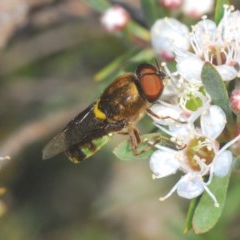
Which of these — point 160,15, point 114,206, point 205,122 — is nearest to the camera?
point 205,122

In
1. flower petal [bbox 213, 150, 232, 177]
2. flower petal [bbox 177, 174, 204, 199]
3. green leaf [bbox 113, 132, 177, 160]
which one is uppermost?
green leaf [bbox 113, 132, 177, 160]

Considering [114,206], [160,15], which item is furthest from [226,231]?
[160,15]

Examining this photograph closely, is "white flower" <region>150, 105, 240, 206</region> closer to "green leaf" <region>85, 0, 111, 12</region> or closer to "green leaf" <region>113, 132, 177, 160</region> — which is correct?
"green leaf" <region>113, 132, 177, 160</region>

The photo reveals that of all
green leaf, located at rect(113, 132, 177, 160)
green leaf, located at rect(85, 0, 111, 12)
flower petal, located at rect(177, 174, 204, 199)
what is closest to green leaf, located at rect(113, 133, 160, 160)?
green leaf, located at rect(113, 132, 177, 160)

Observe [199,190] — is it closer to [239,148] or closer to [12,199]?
[239,148]

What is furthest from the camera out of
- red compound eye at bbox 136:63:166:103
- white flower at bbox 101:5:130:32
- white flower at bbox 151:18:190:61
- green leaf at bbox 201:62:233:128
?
white flower at bbox 101:5:130:32

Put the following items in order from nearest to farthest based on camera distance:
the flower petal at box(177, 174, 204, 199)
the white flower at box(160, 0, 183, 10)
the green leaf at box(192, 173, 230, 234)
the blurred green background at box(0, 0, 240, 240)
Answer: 1. the green leaf at box(192, 173, 230, 234)
2. the flower petal at box(177, 174, 204, 199)
3. the white flower at box(160, 0, 183, 10)
4. the blurred green background at box(0, 0, 240, 240)

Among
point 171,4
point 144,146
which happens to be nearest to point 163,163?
point 144,146
